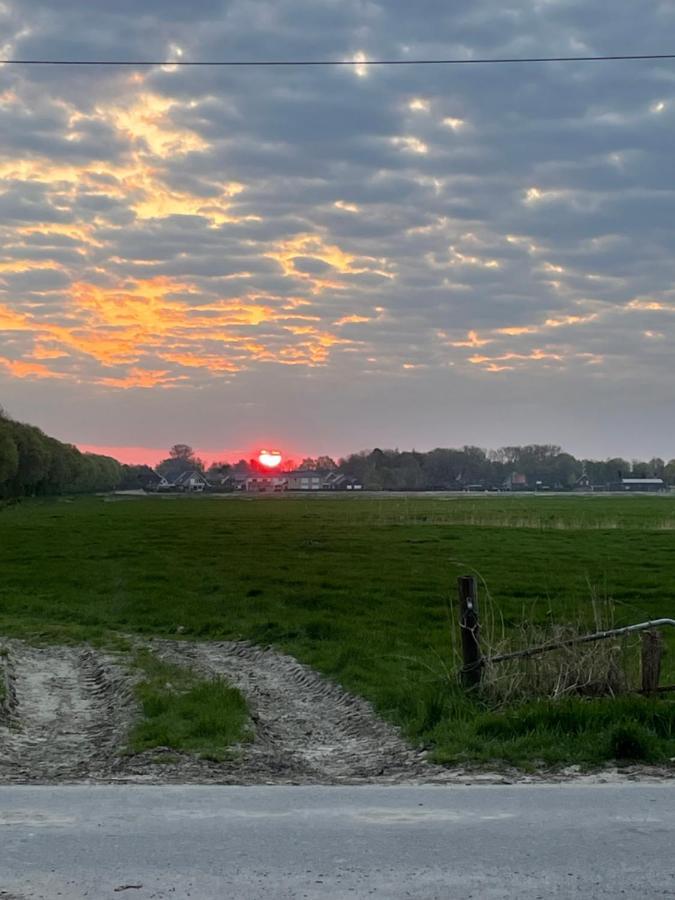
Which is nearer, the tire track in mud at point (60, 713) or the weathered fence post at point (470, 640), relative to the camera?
the tire track in mud at point (60, 713)

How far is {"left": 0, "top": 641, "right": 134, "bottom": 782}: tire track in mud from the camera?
870 centimetres

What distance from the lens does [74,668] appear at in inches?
579

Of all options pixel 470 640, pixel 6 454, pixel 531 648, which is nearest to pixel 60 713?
pixel 470 640

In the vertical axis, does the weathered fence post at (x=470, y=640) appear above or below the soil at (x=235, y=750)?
above

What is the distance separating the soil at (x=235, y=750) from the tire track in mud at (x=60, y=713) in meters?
0.02

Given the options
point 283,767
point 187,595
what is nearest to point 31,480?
point 187,595

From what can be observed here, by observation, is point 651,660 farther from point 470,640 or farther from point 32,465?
point 32,465

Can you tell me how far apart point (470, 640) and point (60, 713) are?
530 cm

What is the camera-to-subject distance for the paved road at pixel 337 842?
5.16m

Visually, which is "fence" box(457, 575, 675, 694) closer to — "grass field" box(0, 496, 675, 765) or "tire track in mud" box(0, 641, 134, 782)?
"grass field" box(0, 496, 675, 765)

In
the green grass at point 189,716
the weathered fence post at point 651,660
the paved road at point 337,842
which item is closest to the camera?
the paved road at point 337,842

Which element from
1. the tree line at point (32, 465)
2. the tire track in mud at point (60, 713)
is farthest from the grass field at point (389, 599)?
the tree line at point (32, 465)

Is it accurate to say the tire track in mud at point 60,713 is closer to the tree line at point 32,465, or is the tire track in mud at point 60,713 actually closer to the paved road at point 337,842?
the paved road at point 337,842

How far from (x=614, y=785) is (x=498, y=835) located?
6.42ft
